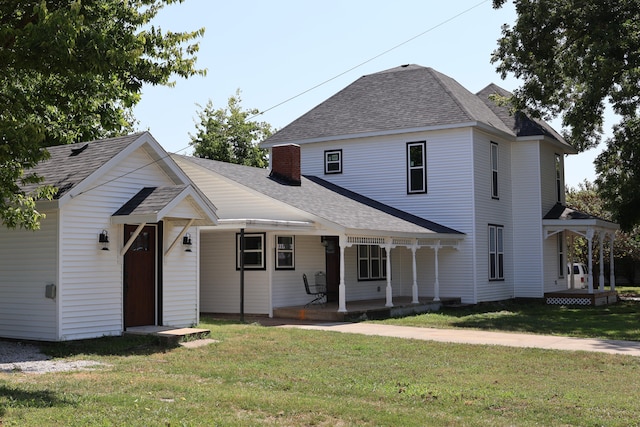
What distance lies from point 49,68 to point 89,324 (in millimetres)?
6371

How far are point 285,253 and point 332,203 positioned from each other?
278 centimetres

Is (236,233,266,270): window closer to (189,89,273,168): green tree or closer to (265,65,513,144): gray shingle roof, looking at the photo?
(265,65,513,144): gray shingle roof

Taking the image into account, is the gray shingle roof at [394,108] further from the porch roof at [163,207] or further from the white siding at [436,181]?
the porch roof at [163,207]

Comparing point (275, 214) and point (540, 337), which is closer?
point (540, 337)

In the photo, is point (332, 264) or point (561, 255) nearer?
point (332, 264)

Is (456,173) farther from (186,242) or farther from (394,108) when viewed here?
(186,242)

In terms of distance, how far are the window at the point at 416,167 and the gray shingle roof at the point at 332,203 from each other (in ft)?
3.44

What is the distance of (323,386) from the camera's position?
9852mm

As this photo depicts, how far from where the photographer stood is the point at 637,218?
2991 cm

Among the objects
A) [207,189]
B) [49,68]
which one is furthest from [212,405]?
[207,189]

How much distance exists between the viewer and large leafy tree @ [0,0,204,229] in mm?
8719

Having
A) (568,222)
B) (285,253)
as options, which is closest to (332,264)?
(285,253)

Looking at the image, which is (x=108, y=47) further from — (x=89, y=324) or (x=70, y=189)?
(x=89, y=324)

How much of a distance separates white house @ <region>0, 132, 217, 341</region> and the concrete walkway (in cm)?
375
